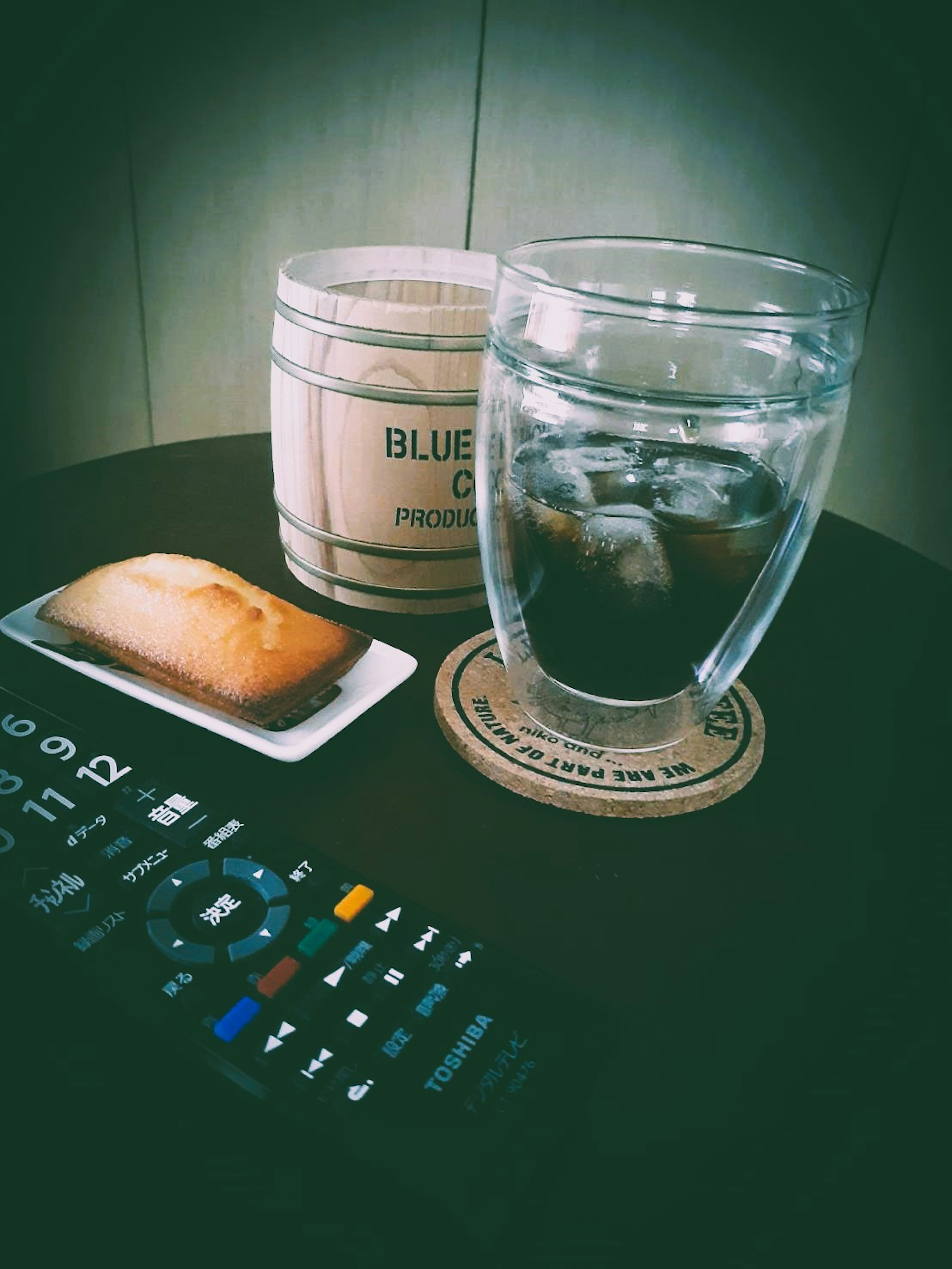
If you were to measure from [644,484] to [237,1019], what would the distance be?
0.94ft

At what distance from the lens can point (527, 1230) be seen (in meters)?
0.26

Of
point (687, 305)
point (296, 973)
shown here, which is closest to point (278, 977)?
point (296, 973)

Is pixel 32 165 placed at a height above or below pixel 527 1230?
above

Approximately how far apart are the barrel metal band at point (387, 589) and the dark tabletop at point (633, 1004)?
0.06ft

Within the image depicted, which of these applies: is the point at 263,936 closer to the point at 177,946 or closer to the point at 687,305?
the point at 177,946

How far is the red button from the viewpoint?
32cm

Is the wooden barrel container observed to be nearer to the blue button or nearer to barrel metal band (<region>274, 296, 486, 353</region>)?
barrel metal band (<region>274, 296, 486, 353</region>)

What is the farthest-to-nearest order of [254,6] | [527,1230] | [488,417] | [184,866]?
[254,6] → [488,417] → [184,866] → [527,1230]

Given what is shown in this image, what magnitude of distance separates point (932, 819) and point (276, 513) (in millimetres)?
487

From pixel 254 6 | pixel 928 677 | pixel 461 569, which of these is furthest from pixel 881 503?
pixel 254 6

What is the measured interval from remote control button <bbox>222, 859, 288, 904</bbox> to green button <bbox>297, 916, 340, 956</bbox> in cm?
2

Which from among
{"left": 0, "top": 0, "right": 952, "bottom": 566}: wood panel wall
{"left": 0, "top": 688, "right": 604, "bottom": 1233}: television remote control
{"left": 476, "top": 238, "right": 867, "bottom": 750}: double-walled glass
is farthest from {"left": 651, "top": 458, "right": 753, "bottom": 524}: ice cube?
{"left": 0, "top": 0, "right": 952, "bottom": 566}: wood panel wall

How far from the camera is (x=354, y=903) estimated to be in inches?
13.9

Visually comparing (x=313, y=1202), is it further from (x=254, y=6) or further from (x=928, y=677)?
(x=254, y=6)
